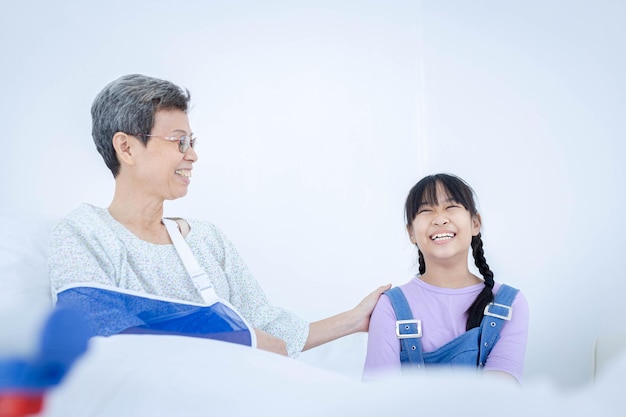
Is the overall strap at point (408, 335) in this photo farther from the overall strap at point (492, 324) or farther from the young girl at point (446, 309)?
the overall strap at point (492, 324)

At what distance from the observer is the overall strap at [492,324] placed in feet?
4.79

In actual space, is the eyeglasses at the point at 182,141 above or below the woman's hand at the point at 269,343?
above

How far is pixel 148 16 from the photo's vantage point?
2.31 meters

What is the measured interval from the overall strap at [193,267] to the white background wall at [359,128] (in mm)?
699

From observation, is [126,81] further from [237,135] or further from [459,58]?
[459,58]

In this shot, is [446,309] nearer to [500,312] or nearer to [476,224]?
[500,312]

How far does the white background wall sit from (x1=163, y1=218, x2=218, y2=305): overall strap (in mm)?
699

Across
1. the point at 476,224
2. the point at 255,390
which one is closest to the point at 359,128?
the point at 476,224

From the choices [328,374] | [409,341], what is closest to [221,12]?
[409,341]

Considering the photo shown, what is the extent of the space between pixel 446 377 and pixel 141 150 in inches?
44.0

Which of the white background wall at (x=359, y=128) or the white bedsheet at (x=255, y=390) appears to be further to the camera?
the white background wall at (x=359, y=128)

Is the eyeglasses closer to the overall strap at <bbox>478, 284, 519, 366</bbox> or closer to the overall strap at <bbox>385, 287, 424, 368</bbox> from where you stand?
the overall strap at <bbox>385, 287, 424, 368</bbox>

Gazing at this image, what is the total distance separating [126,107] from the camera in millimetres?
1515

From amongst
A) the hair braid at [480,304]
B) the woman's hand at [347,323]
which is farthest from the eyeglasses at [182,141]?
the hair braid at [480,304]
